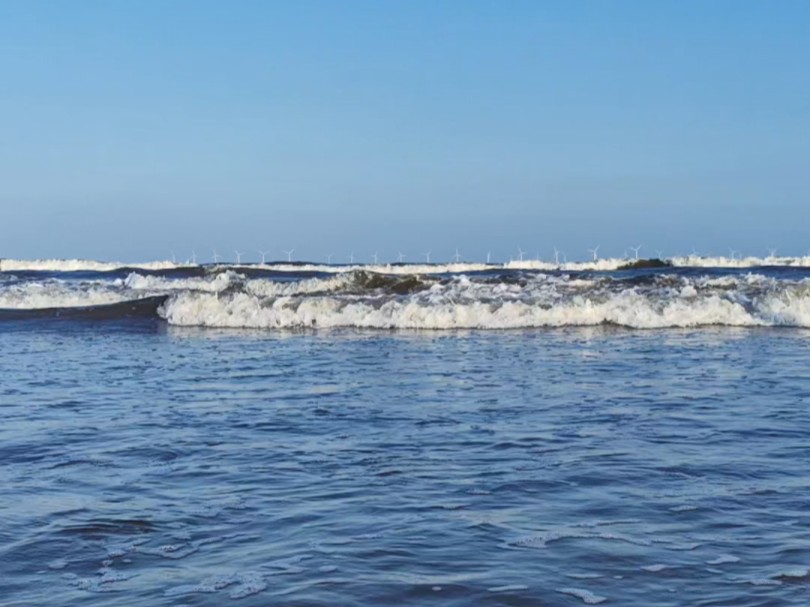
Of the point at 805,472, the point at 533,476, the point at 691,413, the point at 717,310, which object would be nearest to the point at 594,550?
the point at 533,476

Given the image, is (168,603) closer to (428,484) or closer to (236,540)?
(236,540)

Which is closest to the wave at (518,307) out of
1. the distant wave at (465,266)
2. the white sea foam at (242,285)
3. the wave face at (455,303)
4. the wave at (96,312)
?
the wave face at (455,303)

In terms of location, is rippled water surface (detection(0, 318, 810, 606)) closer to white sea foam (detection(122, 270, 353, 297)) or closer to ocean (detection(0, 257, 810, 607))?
ocean (detection(0, 257, 810, 607))

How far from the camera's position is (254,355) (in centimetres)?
1530

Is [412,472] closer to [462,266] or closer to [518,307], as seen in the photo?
[518,307]

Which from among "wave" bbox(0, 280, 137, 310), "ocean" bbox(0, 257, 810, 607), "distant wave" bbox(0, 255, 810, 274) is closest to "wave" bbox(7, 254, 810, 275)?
"distant wave" bbox(0, 255, 810, 274)

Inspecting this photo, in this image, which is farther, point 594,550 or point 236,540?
point 236,540

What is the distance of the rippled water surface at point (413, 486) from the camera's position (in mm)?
4637

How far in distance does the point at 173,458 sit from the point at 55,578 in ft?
9.04

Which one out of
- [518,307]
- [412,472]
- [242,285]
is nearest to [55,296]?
[242,285]

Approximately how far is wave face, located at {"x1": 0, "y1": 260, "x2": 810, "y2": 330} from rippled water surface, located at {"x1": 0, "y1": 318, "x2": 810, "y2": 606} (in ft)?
21.2

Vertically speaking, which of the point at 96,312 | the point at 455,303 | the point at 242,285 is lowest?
the point at 96,312

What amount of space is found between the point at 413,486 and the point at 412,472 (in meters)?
0.43

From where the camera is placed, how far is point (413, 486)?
21.2ft
